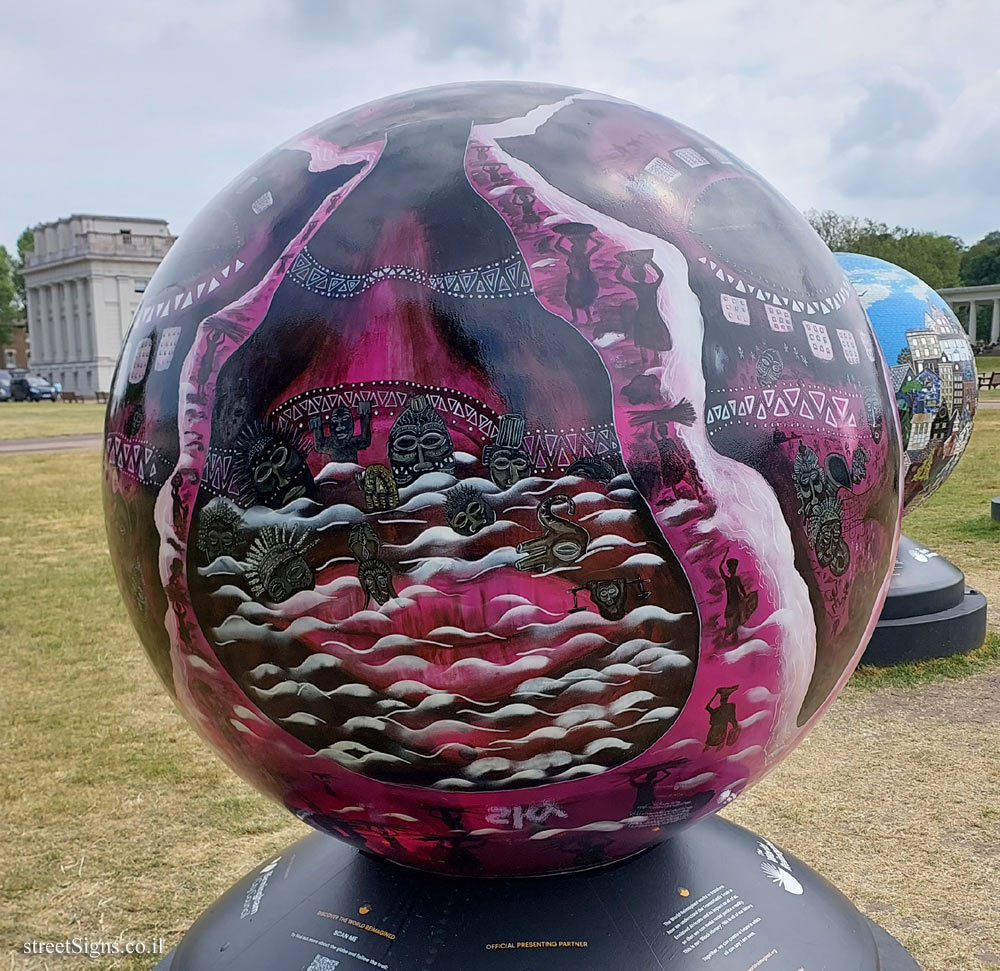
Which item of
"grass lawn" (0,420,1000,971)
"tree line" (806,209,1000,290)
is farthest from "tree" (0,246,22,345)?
"grass lawn" (0,420,1000,971)

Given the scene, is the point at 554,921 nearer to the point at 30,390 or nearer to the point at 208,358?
the point at 208,358

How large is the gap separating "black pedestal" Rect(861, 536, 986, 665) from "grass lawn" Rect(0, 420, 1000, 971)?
0.13 m

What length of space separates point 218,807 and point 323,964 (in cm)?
222

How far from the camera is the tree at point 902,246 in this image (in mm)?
49938

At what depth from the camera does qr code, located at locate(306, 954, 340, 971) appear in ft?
8.46

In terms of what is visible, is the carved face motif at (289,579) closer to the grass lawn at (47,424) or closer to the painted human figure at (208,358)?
the painted human figure at (208,358)

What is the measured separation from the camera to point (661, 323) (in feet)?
6.80

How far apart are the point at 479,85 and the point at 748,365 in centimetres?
102

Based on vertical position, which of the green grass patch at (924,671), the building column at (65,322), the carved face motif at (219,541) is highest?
the building column at (65,322)

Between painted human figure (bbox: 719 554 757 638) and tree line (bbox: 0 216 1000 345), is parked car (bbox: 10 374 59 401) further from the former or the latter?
painted human figure (bbox: 719 554 757 638)

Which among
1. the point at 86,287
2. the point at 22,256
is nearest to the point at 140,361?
the point at 86,287

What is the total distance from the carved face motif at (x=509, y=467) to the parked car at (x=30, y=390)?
56.9 m

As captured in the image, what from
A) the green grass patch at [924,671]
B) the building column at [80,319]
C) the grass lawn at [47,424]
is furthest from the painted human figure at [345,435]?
the building column at [80,319]

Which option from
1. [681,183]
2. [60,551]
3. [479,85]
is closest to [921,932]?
[681,183]
